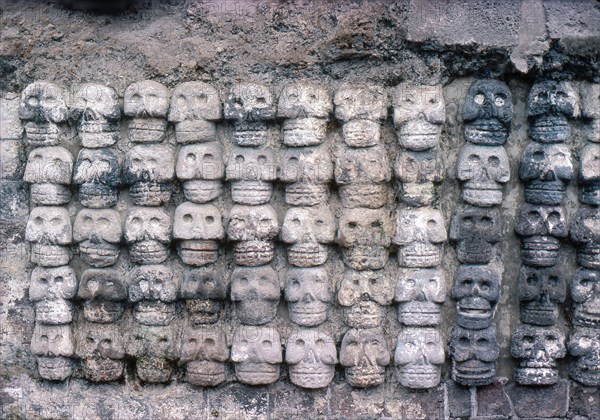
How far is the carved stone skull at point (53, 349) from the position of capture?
10.7 ft

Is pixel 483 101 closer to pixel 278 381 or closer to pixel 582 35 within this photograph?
pixel 582 35

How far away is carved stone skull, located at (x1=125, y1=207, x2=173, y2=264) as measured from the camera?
124 inches

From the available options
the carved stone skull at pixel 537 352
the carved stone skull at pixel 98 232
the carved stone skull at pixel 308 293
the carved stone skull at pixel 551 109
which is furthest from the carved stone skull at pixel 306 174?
the carved stone skull at pixel 537 352

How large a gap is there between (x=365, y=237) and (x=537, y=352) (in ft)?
2.31

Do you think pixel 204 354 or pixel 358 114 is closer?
pixel 358 114

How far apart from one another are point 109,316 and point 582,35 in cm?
182

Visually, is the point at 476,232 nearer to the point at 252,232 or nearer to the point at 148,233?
the point at 252,232

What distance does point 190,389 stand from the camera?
10.8ft

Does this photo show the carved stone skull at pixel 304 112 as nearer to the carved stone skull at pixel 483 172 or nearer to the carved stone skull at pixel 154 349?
the carved stone skull at pixel 483 172

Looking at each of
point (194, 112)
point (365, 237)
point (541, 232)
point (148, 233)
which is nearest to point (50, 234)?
point (148, 233)

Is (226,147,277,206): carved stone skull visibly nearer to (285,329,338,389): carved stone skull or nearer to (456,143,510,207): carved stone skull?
(285,329,338,389): carved stone skull

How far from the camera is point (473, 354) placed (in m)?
3.19

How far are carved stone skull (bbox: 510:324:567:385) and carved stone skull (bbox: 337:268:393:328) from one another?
463mm

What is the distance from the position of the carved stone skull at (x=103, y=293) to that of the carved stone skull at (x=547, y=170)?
139 cm
